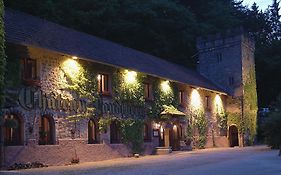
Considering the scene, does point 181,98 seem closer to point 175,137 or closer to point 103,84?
point 175,137

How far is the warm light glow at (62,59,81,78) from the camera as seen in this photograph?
21266 mm

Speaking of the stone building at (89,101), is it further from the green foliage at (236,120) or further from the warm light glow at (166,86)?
the green foliage at (236,120)

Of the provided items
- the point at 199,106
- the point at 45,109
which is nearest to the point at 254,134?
the point at 199,106

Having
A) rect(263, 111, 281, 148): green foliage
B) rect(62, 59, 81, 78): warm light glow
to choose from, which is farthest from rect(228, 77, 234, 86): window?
rect(62, 59, 81, 78): warm light glow

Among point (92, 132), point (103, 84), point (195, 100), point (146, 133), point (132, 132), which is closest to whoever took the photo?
point (92, 132)

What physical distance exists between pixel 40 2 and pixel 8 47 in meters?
15.9

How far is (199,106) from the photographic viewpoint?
34.3 meters

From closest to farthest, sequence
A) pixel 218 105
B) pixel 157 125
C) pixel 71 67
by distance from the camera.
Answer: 1. pixel 71 67
2. pixel 157 125
3. pixel 218 105

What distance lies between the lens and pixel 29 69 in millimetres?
19547

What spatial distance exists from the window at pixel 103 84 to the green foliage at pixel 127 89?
1.46 feet

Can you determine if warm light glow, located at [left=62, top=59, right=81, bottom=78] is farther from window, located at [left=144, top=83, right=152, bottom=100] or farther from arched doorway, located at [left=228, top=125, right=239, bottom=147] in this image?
arched doorway, located at [left=228, top=125, right=239, bottom=147]

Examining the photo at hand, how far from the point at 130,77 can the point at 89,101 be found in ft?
14.3

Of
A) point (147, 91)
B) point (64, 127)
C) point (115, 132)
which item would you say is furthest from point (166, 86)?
point (64, 127)

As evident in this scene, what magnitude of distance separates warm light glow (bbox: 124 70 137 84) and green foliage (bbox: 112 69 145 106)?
0.14 metres
